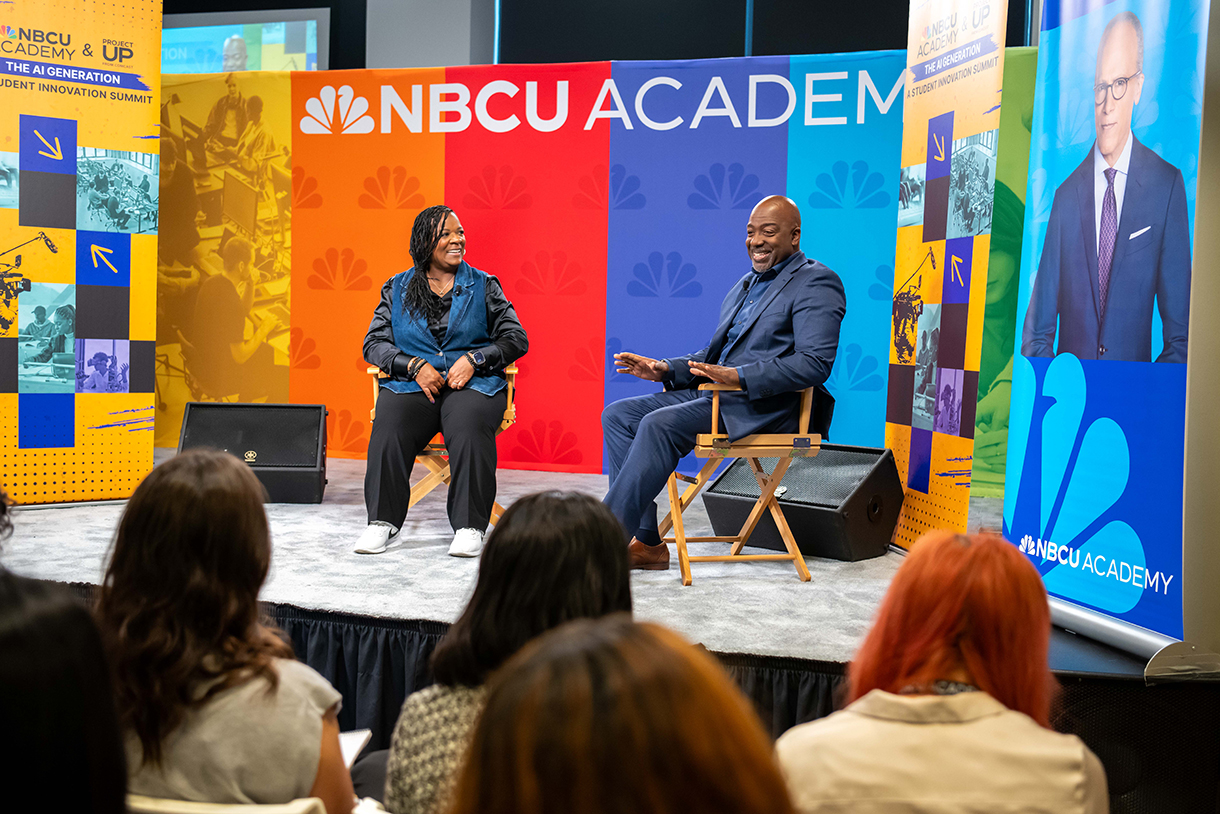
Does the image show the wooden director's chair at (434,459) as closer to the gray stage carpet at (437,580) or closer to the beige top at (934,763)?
the gray stage carpet at (437,580)

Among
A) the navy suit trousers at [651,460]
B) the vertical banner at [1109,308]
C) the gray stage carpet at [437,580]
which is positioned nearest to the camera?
the vertical banner at [1109,308]

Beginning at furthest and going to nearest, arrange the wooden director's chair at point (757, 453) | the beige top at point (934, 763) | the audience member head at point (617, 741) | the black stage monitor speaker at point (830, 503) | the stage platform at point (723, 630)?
the black stage monitor speaker at point (830, 503) < the wooden director's chair at point (757, 453) < the stage platform at point (723, 630) < the beige top at point (934, 763) < the audience member head at point (617, 741)

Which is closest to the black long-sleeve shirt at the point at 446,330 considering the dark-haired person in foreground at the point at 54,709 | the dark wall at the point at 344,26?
the dark-haired person in foreground at the point at 54,709

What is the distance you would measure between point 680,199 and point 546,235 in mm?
749

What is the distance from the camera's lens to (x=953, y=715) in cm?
106

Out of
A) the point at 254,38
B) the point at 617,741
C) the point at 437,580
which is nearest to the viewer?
the point at 617,741

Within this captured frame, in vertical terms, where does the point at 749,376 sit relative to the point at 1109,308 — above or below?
below

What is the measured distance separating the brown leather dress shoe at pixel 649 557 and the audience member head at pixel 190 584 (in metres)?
2.10

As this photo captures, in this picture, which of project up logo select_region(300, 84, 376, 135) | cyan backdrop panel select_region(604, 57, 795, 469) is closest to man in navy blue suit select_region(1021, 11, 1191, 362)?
cyan backdrop panel select_region(604, 57, 795, 469)

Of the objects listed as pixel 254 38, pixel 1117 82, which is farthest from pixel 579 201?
pixel 254 38

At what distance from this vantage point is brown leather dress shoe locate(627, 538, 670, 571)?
331 centimetres

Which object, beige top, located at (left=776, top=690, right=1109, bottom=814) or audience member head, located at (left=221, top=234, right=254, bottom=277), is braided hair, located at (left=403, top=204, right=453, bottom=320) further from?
beige top, located at (left=776, top=690, right=1109, bottom=814)

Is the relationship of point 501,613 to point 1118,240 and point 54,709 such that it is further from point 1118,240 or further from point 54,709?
point 1118,240

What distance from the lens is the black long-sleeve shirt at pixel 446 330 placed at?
3.71 m
